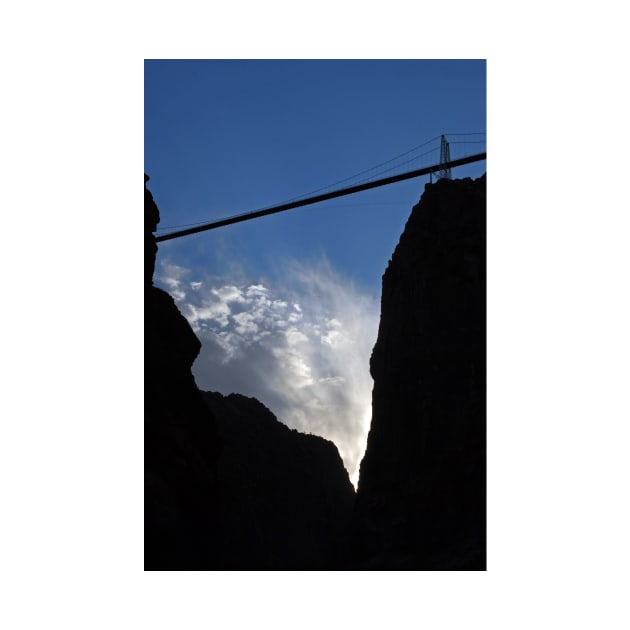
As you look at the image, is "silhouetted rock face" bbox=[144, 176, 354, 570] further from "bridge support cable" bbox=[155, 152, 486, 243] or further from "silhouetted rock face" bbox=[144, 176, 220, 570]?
"bridge support cable" bbox=[155, 152, 486, 243]

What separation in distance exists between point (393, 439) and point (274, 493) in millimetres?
12574

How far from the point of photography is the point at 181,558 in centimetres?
2844

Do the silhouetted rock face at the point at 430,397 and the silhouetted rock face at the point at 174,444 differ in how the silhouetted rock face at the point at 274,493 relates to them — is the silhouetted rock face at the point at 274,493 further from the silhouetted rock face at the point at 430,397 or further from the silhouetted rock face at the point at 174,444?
the silhouetted rock face at the point at 430,397

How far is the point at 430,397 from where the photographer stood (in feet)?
110

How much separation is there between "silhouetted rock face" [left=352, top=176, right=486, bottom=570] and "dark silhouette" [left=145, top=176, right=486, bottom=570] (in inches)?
2.7

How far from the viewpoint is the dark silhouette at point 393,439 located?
30.3m

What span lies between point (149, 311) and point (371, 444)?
14.8 meters

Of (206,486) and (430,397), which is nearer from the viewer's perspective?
(430,397)

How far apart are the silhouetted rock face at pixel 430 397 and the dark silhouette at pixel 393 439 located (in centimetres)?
7

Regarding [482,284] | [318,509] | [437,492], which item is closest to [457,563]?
[437,492]

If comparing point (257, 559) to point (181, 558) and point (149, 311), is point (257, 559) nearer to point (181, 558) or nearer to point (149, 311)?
point (181, 558)

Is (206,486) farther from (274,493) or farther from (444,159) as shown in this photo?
(444,159)

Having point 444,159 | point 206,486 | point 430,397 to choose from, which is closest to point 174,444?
point 206,486

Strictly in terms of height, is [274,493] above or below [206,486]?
below
